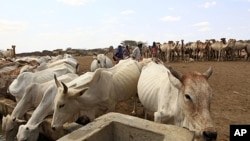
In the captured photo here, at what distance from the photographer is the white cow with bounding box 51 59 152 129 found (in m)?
4.79

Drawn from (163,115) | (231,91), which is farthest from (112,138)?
(231,91)

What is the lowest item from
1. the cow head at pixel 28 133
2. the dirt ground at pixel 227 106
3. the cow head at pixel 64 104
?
the dirt ground at pixel 227 106

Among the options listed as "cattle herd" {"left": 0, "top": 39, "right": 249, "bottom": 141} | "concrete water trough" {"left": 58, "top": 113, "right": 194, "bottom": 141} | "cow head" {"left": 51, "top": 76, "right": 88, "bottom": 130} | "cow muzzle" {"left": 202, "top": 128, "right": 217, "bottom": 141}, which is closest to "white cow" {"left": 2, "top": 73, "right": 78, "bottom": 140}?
"cattle herd" {"left": 0, "top": 39, "right": 249, "bottom": 141}

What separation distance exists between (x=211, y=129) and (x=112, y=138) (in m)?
1.25

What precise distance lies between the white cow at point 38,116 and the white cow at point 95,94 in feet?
1.02

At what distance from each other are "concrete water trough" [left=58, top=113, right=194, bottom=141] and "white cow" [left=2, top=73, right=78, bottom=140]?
298 cm

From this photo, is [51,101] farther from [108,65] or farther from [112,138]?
[108,65]

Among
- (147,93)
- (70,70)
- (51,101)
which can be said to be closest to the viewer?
(147,93)

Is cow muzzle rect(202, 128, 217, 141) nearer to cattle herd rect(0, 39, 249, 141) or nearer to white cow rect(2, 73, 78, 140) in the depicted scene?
cattle herd rect(0, 39, 249, 141)

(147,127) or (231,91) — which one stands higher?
(147,127)

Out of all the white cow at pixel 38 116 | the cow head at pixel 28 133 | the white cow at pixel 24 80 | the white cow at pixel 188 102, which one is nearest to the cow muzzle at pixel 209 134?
the white cow at pixel 188 102

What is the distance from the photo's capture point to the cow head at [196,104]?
313cm

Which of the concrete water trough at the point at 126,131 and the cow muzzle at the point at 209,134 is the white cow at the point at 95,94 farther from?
the cow muzzle at the point at 209,134

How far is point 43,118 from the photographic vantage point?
214 inches
